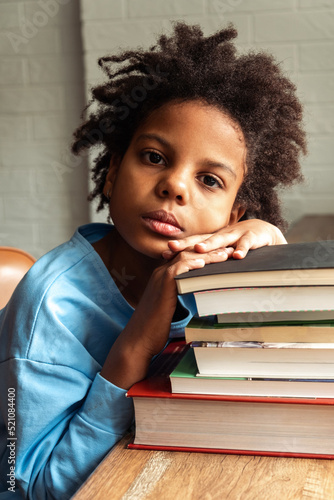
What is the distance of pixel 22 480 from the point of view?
2.11 feet

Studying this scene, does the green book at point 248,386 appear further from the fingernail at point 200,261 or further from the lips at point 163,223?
the lips at point 163,223

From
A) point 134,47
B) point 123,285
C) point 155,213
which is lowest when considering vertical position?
point 123,285

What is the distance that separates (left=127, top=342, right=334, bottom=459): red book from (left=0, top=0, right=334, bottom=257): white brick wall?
6.21ft

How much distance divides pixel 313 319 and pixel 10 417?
0.39m

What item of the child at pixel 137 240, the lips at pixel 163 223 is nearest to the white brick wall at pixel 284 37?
the child at pixel 137 240

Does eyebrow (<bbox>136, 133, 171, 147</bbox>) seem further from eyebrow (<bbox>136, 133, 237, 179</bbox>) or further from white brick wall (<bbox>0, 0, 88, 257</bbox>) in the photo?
white brick wall (<bbox>0, 0, 88, 257</bbox>)

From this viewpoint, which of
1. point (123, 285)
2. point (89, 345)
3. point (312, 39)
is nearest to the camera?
point (89, 345)

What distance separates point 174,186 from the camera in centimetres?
79

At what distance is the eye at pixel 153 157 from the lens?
85 cm

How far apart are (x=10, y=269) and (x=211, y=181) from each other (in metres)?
0.49

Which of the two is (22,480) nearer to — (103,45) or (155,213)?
(155,213)

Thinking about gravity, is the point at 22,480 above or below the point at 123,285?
below

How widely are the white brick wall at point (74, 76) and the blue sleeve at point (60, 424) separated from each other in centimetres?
184

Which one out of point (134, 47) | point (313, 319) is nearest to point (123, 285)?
point (313, 319)
